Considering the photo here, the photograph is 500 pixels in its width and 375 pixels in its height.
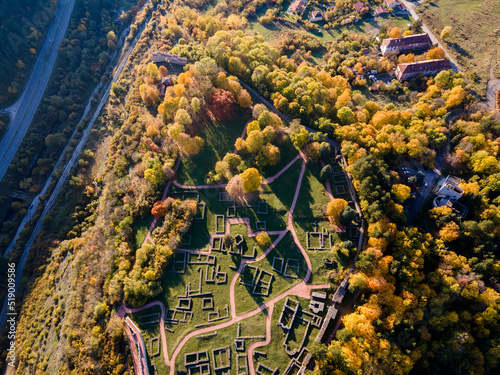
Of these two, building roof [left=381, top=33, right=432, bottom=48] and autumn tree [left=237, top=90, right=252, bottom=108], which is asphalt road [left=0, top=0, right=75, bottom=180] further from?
building roof [left=381, top=33, right=432, bottom=48]

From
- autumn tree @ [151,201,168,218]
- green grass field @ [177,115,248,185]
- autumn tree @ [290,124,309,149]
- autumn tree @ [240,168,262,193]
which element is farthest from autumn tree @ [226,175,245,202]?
autumn tree @ [290,124,309,149]

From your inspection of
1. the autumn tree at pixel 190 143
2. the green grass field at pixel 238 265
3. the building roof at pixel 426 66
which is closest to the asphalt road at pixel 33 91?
the green grass field at pixel 238 265

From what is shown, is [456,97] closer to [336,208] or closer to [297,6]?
[336,208]

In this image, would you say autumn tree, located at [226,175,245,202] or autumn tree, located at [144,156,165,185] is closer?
autumn tree, located at [226,175,245,202]

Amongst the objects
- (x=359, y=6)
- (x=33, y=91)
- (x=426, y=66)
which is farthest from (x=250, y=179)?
(x=33, y=91)

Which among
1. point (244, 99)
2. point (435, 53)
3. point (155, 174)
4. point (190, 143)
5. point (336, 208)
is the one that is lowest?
point (155, 174)

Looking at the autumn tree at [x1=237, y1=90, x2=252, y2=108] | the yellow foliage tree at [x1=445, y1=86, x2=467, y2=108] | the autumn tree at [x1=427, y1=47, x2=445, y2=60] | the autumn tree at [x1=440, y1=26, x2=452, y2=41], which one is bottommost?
the autumn tree at [x1=237, y1=90, x2=252, y2=108]

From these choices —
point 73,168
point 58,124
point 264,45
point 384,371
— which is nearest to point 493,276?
point 384,371
